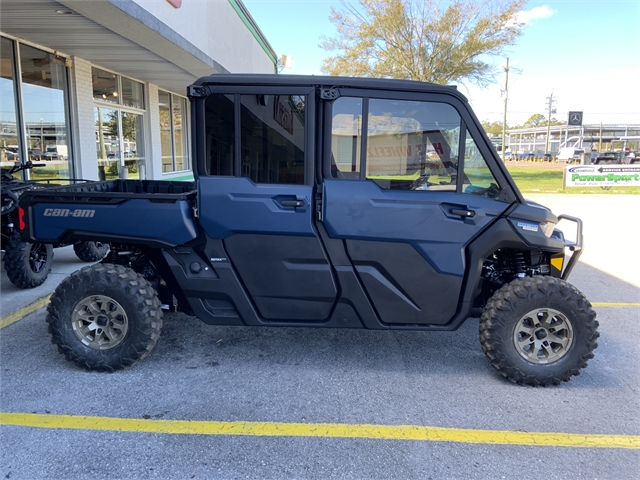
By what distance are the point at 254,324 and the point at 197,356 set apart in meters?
0.76

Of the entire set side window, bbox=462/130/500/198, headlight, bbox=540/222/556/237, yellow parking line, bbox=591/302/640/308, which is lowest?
yellow parking line, bbox=591/302/640/308

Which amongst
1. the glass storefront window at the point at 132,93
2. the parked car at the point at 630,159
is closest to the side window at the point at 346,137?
the glass storefront window at the point at 132,93

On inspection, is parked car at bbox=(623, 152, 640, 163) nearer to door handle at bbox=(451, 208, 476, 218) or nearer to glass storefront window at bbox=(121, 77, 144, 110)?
glass storefront window at bbox=(121, 77, 144, 110)

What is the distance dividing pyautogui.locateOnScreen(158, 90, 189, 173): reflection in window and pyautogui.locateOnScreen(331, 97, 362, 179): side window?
12626 millimetres

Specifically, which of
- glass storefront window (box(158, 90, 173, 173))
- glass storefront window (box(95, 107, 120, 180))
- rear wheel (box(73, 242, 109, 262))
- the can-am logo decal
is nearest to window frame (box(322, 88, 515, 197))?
the can-am logo decal

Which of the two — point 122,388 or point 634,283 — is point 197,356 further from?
point 634,283

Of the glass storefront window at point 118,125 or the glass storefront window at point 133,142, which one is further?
the glass storefront window at point 133,142

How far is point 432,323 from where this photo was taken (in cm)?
376

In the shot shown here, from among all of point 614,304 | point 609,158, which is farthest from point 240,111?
point 609,158

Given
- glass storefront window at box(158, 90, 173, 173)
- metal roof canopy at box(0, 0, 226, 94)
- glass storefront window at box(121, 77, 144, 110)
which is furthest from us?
glass storefront window at box(158, 90, 173, 173)

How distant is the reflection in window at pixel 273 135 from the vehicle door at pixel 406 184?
0.22m

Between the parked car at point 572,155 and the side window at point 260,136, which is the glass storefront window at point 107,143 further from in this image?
the parked car at point 572,155

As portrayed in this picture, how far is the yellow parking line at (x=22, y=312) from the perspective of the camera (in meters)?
4.80

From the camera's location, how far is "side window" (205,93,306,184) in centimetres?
355
